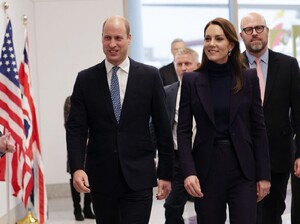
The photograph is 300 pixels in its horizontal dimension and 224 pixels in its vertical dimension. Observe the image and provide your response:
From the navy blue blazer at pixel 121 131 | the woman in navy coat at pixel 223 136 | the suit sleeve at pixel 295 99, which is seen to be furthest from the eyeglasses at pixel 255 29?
the navy blue blazer at pixel 121 131

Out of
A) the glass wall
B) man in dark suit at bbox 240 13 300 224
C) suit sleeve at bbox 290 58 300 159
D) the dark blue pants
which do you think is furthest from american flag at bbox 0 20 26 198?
the glass wall

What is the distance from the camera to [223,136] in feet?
10.9

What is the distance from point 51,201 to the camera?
945 cm

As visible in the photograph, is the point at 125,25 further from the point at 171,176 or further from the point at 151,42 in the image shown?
the point at 151,42

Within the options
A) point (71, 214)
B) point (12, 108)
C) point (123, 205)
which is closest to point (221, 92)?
point (123, 205)

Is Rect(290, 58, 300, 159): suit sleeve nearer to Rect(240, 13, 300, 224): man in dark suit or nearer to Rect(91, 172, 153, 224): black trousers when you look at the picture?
Rect(240, 13, 300, 224): man in dark suit

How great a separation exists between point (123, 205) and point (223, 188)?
607mm

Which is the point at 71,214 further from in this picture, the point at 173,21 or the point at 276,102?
the point at 276,102

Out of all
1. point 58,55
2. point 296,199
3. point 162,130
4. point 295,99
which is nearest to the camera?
point 162,130

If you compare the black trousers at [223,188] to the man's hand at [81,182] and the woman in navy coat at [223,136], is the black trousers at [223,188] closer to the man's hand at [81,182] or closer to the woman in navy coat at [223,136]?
the woman in navy coat at [223,136]

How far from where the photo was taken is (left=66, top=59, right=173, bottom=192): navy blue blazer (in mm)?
3486

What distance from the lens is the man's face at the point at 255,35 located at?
4316 millimetres

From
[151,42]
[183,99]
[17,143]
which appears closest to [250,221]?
[183,99]

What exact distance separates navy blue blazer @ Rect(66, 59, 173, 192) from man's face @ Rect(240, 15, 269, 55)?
1039 mm
